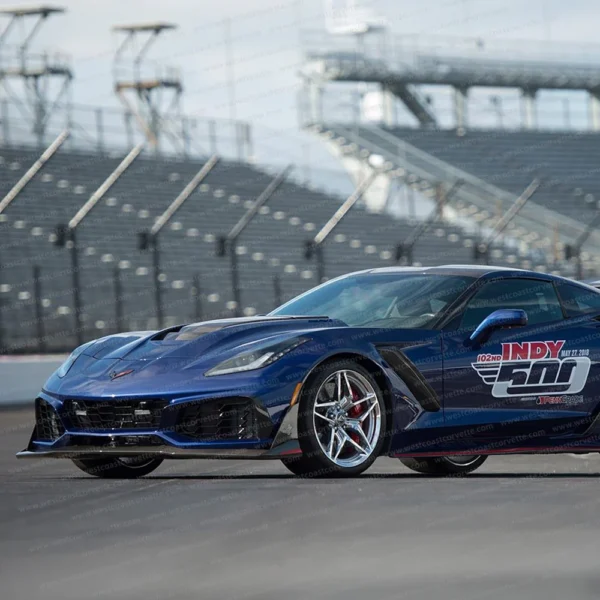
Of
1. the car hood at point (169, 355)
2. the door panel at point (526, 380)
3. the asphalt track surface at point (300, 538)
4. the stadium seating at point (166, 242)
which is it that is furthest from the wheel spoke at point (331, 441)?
the stadium seating at point (166, 242)

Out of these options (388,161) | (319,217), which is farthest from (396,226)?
(388,161)

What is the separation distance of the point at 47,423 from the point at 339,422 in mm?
1604

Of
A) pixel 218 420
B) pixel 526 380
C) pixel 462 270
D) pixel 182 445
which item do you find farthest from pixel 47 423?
pixel 526 380

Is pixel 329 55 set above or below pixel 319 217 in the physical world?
above

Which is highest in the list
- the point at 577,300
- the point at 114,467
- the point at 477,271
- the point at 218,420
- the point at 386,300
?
the point at 477,271

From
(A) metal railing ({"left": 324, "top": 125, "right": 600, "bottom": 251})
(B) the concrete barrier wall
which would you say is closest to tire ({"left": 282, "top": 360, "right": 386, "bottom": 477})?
(B) the concrete barrier wall

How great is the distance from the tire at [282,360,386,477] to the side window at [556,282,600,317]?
62.3 inches

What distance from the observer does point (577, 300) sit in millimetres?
9031

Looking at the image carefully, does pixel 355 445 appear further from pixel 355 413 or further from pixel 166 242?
pixel 166 242

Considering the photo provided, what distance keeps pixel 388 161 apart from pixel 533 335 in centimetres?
3925

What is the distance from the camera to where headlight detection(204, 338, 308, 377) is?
7.72 m

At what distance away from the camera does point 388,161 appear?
47625mm

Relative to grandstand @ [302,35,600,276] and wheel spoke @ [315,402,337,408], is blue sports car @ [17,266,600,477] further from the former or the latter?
grandstand @ [302,35,600,276]

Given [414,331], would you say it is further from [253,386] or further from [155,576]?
[155,576]
